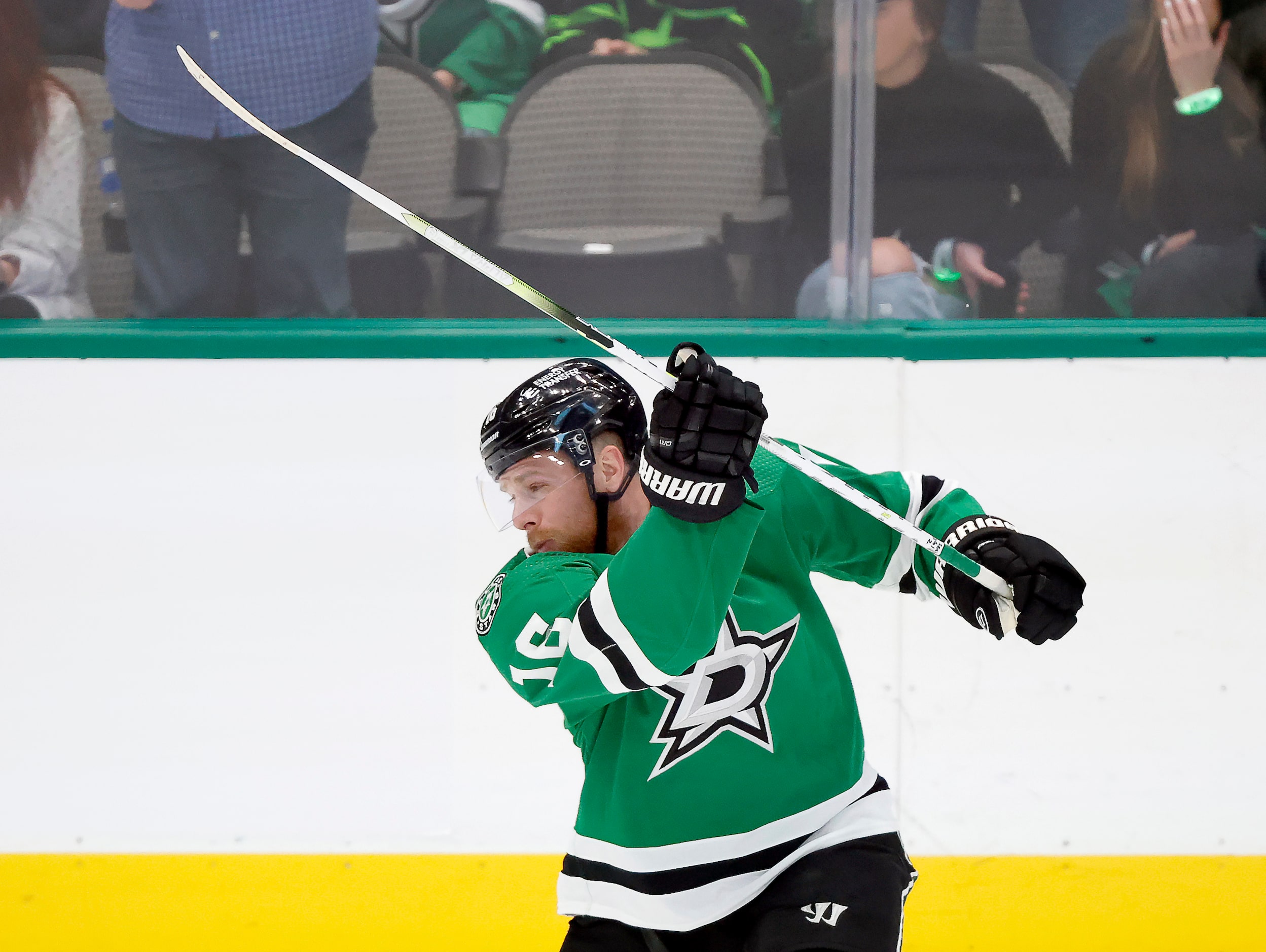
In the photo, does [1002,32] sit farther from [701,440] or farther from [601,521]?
[701,440]

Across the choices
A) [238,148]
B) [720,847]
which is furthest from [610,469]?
[238,148]

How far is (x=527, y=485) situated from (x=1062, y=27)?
1473 millimetres

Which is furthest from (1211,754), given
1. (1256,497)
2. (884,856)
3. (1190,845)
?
(884,856)

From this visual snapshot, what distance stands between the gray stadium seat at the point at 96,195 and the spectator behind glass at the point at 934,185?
50.1 inches

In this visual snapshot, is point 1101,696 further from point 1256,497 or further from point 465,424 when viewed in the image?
point 465,424

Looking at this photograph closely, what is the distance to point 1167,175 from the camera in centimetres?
248

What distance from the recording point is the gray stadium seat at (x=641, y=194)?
8.14 feet

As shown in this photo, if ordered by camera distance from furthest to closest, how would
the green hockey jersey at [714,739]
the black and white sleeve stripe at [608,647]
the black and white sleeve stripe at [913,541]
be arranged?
the black and white sleeve stripe at [913,541]
the green hockey jersey at [714,739]
the black and white sleeve stripe at [608,647]

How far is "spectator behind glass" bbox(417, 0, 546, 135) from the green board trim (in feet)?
1.36

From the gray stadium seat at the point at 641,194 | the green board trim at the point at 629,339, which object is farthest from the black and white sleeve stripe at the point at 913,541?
the gray stadium seat at the point at 641,194

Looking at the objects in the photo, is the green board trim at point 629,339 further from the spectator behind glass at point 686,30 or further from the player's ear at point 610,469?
the player's ear at point 610,469

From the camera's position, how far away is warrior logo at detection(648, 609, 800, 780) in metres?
1.58

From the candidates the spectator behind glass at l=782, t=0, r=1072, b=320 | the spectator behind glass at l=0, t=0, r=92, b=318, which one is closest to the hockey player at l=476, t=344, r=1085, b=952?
the spectator behind glass at l=782, t=0, r=1072, b=320

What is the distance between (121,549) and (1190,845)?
6.76 ft
